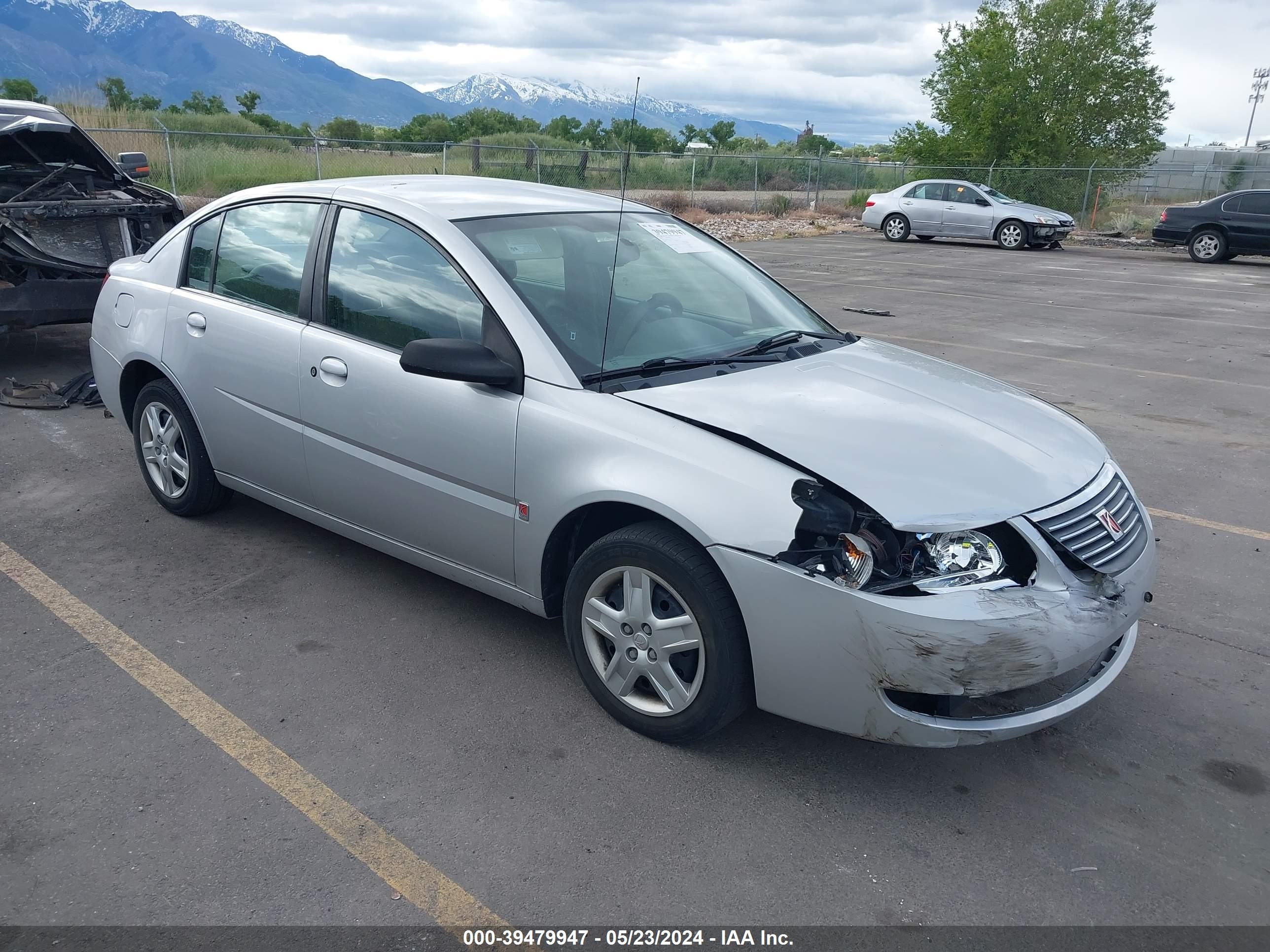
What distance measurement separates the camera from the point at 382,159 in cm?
2388

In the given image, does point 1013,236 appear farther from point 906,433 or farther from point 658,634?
point 658,634

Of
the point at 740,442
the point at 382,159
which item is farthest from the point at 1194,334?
the point at 382,159

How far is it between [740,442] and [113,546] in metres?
3.28

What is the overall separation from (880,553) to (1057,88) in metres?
36.0

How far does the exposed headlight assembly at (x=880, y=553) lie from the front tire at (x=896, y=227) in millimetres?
22672

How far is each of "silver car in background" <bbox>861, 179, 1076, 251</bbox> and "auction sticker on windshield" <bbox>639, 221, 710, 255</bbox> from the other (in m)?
20.2

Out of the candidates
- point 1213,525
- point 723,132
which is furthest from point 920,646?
point 723,132

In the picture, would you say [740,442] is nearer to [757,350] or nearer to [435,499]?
[757,350]

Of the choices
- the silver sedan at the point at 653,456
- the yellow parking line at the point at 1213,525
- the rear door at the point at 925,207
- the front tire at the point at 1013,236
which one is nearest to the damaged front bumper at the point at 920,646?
the silver sedan at the point at 653,456

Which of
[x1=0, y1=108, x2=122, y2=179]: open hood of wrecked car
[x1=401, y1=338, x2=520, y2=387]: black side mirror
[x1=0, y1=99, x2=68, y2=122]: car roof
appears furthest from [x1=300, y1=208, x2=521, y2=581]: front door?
[x1=0, y1=99, x2=68, y2=122]: car roof

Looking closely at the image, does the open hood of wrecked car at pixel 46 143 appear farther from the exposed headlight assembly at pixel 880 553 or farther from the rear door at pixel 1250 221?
the rear door at pixel 1250 221

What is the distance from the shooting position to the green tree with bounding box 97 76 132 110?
35.1 meters

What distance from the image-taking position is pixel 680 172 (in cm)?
3061

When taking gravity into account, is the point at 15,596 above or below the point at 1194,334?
below
